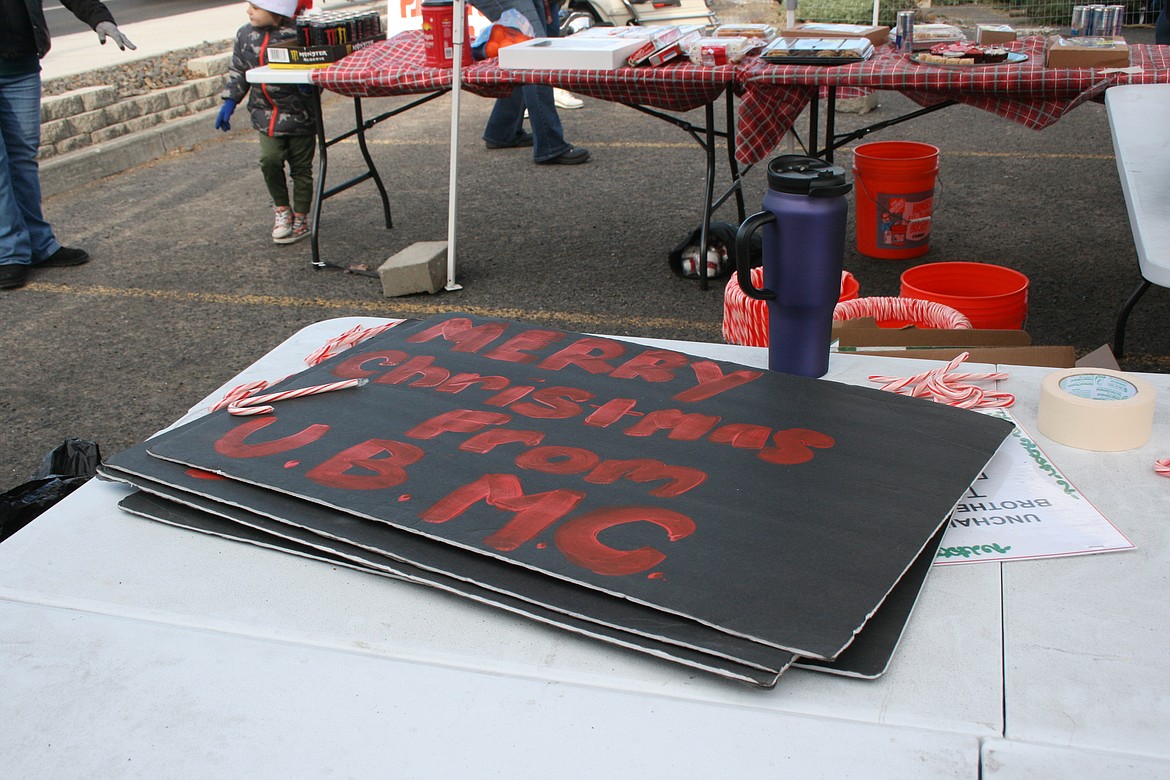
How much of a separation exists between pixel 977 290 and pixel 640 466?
7.20 feet

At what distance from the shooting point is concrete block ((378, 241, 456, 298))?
4.30 meters

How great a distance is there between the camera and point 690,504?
102 cm

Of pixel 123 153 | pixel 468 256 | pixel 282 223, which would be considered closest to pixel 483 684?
pixel 468 256

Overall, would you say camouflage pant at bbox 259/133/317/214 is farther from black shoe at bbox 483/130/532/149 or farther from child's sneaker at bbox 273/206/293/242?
black shoe at bbox 483/130/532/149

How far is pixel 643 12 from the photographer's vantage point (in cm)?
888

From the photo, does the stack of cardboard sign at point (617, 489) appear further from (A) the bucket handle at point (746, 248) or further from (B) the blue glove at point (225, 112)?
(B) the blue glove at point (225, 112)

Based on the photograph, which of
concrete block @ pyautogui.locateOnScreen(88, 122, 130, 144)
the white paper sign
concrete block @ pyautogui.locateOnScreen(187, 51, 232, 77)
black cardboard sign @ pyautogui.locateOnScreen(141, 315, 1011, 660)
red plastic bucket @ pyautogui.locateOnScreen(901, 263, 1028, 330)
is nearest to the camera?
black cardboard sign @ pyautogui.locateOnScreen(141, 315, 1011, 660)

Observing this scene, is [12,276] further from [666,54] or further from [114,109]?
[666,54]

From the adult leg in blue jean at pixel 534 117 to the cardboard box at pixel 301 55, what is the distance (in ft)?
4.15

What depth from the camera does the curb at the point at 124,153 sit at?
246 inches

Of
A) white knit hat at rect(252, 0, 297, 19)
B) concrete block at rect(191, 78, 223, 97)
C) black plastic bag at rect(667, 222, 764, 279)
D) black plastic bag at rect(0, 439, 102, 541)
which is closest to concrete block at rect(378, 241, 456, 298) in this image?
black plastic bag at rect(667, 222, 764, 279)

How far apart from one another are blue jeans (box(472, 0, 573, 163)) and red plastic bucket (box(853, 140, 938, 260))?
1.98 m

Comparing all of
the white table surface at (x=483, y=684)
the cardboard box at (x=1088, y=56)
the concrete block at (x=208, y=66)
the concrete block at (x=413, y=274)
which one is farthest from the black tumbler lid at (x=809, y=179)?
the concrete block at (x=208, y=66)

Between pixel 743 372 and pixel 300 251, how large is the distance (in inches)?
161
